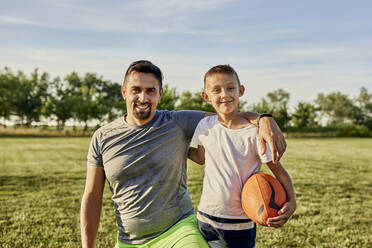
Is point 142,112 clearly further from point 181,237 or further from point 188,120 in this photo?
point 181,237

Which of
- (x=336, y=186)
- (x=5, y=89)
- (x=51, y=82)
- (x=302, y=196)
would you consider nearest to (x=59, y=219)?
(x=302, y=196)

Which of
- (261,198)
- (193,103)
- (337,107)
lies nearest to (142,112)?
(261,198)

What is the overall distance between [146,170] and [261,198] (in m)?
1.00

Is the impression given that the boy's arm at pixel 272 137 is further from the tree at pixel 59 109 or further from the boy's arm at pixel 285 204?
the tree at pixel 59 109

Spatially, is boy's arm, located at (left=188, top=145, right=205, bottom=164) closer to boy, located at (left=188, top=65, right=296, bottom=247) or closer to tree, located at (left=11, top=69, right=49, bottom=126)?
boy, located at (left=188, top=65, right=296, bottom=247)

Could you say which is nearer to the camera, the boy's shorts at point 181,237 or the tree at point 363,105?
the boy's shorts at point 181,237

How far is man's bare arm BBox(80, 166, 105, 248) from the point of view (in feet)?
9.88

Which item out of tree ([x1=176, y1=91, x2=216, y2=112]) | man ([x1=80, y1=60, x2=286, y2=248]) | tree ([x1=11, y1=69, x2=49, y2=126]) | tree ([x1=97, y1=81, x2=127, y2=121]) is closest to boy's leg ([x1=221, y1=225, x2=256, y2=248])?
man ([x1=80, y1=60, x2=286, y2=248])

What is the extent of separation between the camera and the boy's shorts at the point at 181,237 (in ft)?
8.63

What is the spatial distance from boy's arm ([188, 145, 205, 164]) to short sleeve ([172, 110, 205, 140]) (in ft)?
0.44

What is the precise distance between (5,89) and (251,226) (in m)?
72.1

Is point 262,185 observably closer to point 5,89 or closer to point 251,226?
point 251,226

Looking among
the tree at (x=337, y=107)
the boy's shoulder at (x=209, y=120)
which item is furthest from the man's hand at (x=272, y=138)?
the tree at (x=337, y=107)

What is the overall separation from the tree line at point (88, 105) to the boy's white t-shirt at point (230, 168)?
39820 mm
